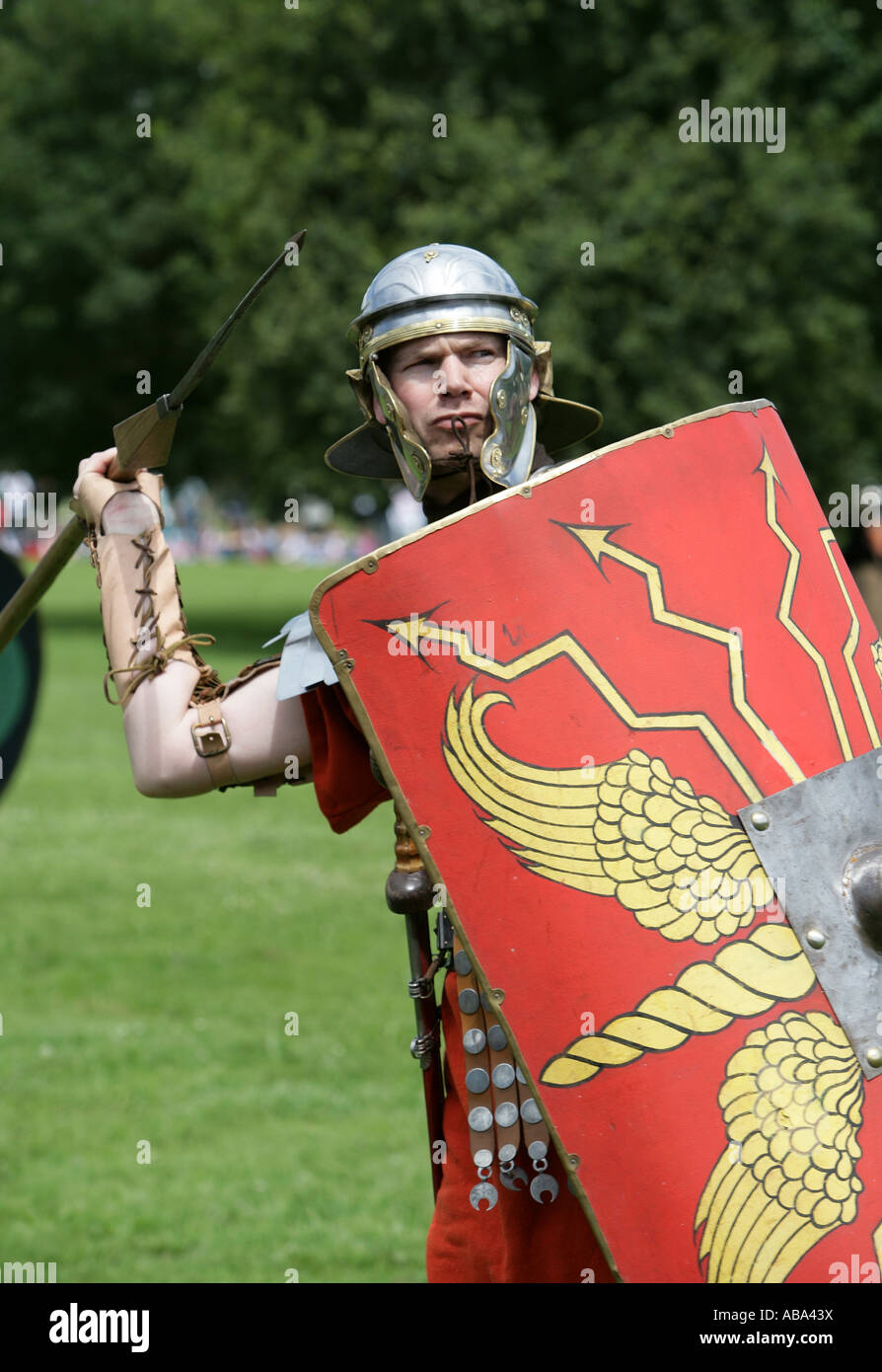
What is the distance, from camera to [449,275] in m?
2.42

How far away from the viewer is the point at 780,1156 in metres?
1.97

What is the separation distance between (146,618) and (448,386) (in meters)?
0.54

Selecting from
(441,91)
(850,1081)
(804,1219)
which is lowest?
(804,1219)

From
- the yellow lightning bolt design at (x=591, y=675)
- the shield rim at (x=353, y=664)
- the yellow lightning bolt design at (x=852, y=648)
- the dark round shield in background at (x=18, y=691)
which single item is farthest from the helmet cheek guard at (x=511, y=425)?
the dark round shield in background at (x=18, y=691)

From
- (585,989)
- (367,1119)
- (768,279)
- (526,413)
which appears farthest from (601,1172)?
(768,279)

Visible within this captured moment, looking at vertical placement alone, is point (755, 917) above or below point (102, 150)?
below

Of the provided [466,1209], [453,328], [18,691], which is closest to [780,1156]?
[466,1209]

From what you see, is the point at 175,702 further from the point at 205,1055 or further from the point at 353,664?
the point at 205,1055

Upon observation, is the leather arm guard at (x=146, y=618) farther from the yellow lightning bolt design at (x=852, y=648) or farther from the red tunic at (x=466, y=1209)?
the yellow lightning bolt design at (x=852, y=648)

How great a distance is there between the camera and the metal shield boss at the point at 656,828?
6.48 ft

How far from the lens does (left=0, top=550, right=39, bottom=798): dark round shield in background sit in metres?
6.55

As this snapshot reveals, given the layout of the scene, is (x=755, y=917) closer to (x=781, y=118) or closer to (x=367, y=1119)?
(x=367, y=1119)

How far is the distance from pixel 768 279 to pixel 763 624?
16214 mm

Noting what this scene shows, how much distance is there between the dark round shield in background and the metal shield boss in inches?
183
